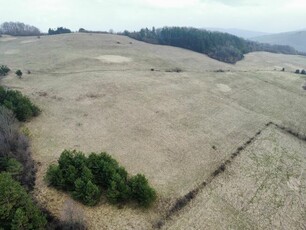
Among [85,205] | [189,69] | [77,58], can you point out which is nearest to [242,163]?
[85,205]

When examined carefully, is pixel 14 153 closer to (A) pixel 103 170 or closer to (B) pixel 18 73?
(A) pixel 103 170

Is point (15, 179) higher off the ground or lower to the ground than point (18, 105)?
lower

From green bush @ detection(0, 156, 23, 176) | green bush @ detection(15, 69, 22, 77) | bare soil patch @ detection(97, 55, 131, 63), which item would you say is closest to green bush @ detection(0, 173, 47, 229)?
green bush @ detection(0, 156, 23, 176)

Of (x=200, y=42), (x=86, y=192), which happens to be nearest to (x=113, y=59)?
(x=200, y=42)

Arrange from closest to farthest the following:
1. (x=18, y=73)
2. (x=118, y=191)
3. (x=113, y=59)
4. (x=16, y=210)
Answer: (x=16, y=210) → (x=118, y=191) → (x=18, y=73) → (x=113, y=59)

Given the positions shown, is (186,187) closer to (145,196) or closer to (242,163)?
(145,196)

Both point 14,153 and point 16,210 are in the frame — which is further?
point 14,153
